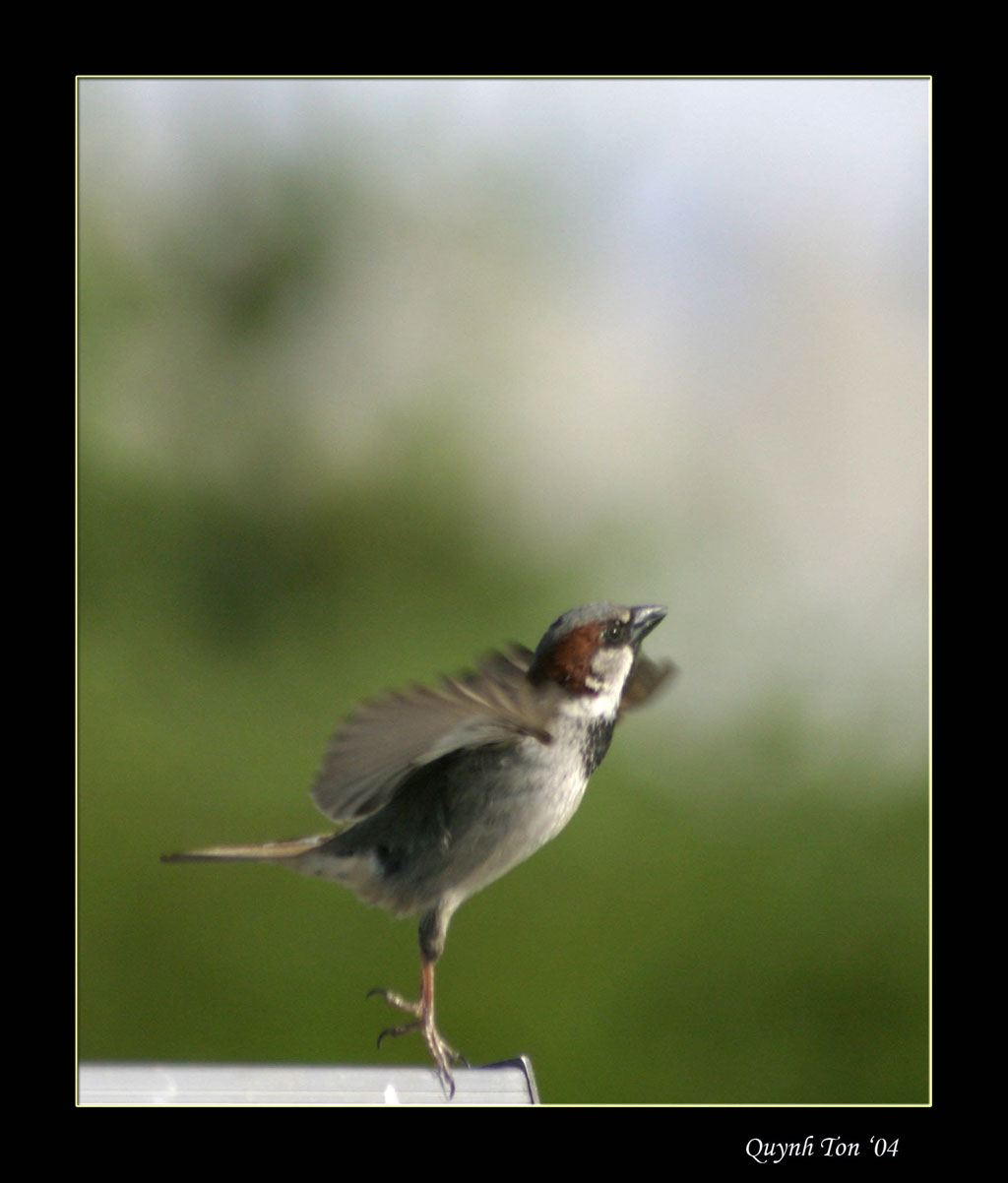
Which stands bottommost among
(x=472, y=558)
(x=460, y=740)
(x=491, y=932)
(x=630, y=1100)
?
(x=630, y=1100)

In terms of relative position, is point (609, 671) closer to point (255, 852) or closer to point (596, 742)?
point (596, 742)

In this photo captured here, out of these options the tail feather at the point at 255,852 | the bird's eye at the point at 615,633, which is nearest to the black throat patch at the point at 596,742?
the bird's eye at the point at 615,633

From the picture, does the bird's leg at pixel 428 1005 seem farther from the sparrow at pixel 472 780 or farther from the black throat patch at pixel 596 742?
the black throat patch at pixel 596 742

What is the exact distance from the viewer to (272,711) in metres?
5.18

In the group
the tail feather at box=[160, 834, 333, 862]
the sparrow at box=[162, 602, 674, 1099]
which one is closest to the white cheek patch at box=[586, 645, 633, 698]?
the sparrow at box=[162, 602, 674, 1099]

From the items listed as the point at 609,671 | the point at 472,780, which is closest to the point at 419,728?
the point at 472,780

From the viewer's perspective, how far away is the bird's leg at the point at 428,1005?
232 cm

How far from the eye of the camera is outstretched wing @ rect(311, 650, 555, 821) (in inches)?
80.7

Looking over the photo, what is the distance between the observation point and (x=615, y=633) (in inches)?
94.0

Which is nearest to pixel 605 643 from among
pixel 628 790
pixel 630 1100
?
pixel 630 1100

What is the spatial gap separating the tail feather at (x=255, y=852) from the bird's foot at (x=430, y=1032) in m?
0.29

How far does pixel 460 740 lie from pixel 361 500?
3614mm

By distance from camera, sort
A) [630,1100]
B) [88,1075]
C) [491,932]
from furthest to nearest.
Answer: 1. [491,932]
2. [630,1100]
3. [88,1075]

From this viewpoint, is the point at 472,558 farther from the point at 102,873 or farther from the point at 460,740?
the point at 460,740
